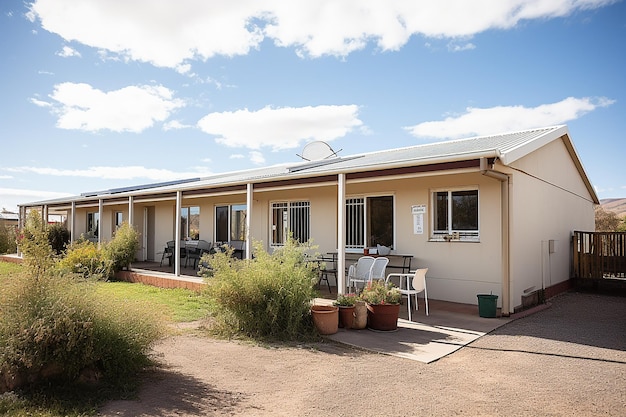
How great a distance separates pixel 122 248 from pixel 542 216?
37.7 feet

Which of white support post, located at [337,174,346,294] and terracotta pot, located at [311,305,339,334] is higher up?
white support post, located at [337,174,346,294]

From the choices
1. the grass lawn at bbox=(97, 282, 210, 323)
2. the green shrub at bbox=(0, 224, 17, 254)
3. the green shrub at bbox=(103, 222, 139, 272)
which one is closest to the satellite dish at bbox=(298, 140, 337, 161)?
the green shrub at bbox=(103, 222, 139, 272)

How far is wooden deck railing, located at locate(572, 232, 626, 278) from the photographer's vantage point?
11.2 metres

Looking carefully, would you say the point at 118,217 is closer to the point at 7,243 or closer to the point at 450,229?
the point at 7,243

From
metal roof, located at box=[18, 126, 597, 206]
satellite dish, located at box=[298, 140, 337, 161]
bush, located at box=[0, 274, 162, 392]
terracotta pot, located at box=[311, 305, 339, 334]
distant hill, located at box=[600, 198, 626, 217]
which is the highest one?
distant hill, located at box=[600, 198, 626, 217]

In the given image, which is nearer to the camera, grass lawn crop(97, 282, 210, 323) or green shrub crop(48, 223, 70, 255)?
grass lawn crop(97, 282, 210, 323)

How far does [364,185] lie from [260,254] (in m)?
4.58

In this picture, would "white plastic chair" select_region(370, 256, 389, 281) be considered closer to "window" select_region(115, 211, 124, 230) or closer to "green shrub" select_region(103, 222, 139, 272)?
"green shrub" select_region(103, 222, 139, 272)

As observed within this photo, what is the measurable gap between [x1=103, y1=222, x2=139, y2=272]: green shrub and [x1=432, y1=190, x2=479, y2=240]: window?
9074 millimetres

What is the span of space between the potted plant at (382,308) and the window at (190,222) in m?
10.3

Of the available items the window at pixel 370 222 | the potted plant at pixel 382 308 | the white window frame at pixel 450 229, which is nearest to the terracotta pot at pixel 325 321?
the potted plant at pixel 382 308

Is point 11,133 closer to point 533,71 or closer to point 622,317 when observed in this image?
point 533,71

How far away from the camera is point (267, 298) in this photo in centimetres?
616

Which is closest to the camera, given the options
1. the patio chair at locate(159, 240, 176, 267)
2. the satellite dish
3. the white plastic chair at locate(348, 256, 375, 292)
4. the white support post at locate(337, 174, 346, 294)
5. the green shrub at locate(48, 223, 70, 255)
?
the white support post at locate(337, 174, 346, 294)
